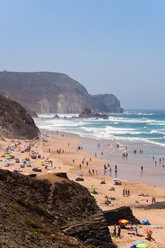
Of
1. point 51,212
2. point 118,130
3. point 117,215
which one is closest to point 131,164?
point 117,215

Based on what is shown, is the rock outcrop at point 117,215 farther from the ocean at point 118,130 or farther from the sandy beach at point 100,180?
the ocean at point 118,130

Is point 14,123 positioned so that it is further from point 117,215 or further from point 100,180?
point 117,215

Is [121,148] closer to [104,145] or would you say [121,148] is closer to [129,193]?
[104,145]

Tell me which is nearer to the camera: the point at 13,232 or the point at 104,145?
the point at 13,232

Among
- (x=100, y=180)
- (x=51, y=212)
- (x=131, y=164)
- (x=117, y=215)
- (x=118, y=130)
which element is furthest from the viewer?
(x=118, y=130)

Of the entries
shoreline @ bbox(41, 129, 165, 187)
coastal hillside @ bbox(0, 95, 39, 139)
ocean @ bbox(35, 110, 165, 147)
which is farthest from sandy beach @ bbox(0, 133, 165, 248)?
ocean @ bbox(35, 110, 165, 147)

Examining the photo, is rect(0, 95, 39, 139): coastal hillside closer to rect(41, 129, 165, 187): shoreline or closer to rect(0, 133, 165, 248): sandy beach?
rect(0, 133, 165, 248): sandy beach

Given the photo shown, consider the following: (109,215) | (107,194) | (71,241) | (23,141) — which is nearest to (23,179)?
(71,241)
